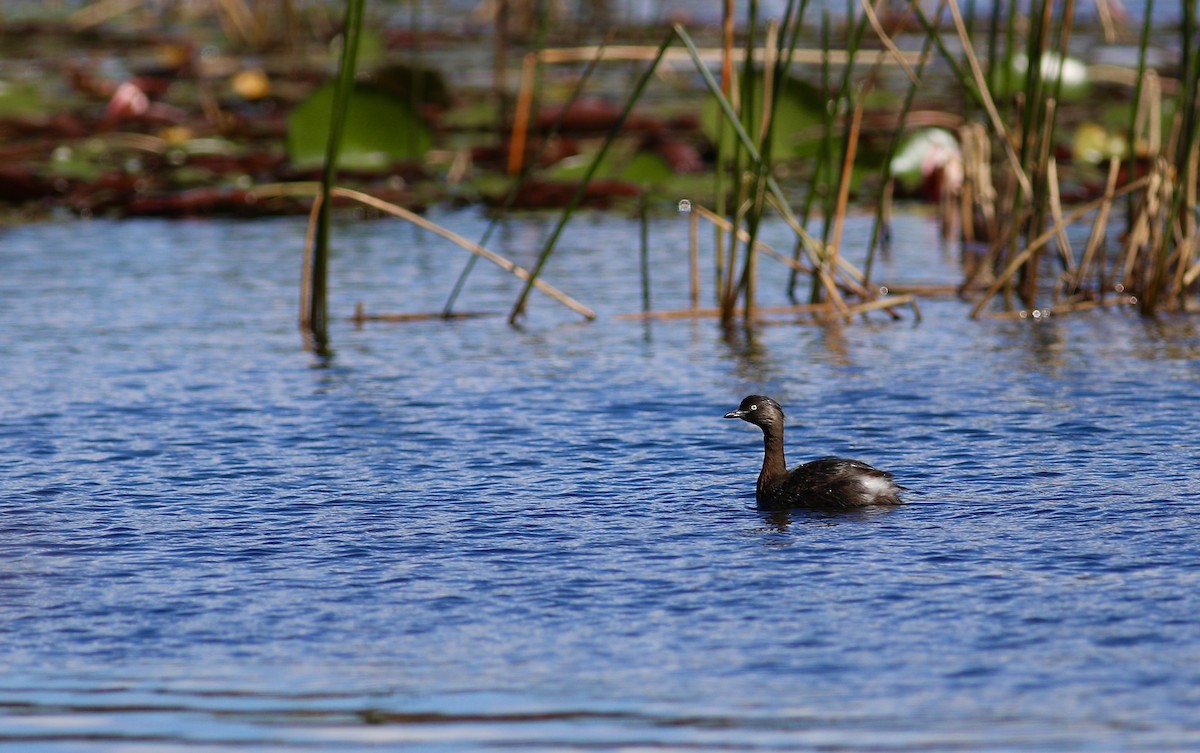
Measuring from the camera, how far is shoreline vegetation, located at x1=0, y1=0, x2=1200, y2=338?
1038 centimetres

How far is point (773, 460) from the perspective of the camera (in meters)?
7.15

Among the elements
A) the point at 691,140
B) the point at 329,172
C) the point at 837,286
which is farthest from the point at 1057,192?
the point at 691,140

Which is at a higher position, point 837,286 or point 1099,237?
point 1099,237

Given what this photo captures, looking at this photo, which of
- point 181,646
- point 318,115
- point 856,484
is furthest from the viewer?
point 318,115

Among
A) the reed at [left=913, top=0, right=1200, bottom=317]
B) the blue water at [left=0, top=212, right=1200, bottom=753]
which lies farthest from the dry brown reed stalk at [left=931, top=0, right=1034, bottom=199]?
the blue water at [left=0, top=212, right=1200, bottom=753]

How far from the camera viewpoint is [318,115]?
15695mm

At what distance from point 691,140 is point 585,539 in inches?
470

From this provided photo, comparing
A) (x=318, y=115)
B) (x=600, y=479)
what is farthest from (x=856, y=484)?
(x=318, y=115)

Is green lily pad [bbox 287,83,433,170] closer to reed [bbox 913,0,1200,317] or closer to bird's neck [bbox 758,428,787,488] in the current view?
reed [bbox 913,0,1200,317]

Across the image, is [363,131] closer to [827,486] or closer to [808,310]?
[808,310]

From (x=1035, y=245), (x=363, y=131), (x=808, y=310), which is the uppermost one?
(x=363, y=131)

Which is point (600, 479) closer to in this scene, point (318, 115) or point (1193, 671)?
point (1193, 671)

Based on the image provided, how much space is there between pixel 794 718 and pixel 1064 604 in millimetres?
1305

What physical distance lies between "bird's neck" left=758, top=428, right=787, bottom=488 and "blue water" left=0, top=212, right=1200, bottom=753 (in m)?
0.16
